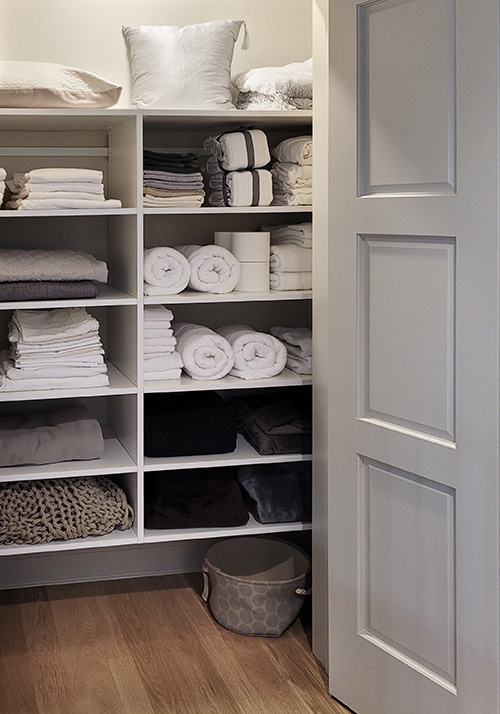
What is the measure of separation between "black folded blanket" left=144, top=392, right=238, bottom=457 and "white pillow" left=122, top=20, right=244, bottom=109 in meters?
0.92

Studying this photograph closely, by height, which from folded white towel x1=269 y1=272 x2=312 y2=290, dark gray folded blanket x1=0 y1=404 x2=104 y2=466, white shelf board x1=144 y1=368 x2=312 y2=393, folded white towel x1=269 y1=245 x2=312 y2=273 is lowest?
dark gray folded blanket x1=0 y1=404 x2=104 y2=466

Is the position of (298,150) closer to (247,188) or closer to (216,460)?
(247,188)

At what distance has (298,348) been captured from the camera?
2.87 meters

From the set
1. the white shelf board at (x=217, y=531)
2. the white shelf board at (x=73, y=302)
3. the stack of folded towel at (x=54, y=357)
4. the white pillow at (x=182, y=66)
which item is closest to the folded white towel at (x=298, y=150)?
the white pillow at (x=182, y=66)

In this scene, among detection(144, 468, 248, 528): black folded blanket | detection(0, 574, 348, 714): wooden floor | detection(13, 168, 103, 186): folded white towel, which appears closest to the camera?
detection(0, 574, 348, 714): wooden floor

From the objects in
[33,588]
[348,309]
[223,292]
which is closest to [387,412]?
[348,309]

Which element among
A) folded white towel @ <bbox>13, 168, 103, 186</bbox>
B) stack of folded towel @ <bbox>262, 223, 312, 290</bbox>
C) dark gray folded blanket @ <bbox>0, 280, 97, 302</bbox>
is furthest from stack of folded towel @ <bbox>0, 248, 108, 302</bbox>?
stack of folded towel @ <bbox>262, 223, 312, 290</bbox>

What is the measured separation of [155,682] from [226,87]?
5.79 ft

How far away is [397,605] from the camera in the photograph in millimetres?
2219

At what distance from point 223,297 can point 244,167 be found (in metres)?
0.38

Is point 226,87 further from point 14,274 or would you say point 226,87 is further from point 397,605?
point 397,605

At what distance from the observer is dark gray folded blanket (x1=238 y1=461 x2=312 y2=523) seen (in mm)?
2812

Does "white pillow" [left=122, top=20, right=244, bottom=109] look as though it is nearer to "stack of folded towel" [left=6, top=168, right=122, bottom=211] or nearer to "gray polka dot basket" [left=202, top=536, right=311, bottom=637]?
"stack of folded towel" [left=6, top=168, right=122, bottom=211]

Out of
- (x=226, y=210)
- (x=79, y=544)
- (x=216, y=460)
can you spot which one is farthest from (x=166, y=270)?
(x=79, y=544)
